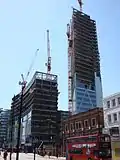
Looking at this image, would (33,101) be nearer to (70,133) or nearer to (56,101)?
(56,101)

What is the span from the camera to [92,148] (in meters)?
36.8

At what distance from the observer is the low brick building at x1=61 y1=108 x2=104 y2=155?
6644 centimetres

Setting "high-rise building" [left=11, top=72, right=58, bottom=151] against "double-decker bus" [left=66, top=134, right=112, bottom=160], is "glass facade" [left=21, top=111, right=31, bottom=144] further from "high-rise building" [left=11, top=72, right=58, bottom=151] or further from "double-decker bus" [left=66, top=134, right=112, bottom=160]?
"double-decker bus" [left=66, top=134, right=112, bottom=160]

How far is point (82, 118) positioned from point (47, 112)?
8450cm

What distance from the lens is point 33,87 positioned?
524 feet

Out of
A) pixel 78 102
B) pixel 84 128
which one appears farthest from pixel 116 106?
pixel 78 102

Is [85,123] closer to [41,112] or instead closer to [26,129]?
[41,112]

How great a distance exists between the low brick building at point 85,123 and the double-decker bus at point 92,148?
2371cm

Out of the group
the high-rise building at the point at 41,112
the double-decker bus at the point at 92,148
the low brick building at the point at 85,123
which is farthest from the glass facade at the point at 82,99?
the double-decker bus at the point at 92,148

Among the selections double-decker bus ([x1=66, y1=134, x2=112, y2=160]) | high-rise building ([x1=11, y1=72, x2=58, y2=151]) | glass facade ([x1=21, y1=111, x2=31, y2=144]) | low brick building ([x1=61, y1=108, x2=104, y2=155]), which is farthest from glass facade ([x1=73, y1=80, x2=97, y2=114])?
double-decker bus ([x1=66, y1=134, x2=112, y2=160])

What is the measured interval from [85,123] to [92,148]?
115 ft

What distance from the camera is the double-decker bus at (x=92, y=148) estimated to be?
35625mm

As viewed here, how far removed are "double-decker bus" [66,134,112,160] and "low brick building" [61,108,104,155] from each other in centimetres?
2371

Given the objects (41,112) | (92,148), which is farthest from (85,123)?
(41,112)
